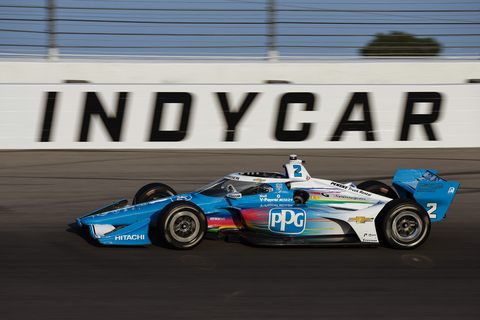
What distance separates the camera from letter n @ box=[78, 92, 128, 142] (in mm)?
12156

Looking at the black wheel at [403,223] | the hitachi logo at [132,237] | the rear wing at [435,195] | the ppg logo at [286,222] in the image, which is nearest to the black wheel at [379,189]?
the rear wing at [435,195]

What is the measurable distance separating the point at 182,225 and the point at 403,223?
2.47 metres

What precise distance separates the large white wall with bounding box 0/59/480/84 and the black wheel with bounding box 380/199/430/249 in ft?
29.3

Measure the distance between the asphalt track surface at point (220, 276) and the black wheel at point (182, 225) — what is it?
0.14 metres

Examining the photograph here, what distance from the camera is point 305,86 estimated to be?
41.6 feet

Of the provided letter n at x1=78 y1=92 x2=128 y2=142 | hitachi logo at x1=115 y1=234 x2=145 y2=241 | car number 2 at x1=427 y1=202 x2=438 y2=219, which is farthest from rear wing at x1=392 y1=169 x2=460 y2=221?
letter n at x1=78 y1=92 x2=128 y2=142

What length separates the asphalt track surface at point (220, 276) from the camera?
4.30 meters

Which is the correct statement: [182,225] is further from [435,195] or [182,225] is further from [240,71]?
[240,71]

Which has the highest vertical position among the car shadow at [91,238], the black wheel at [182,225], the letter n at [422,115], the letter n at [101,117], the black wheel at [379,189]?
the letter n at [422,115]

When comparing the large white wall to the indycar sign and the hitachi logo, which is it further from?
the hitachi logo

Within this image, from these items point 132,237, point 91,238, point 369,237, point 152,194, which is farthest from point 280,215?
point 91,238

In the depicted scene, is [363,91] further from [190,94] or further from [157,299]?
[157,299]

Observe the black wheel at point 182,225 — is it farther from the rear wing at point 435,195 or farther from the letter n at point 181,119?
the letter n at point 181,119

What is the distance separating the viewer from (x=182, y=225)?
5.83 metres
